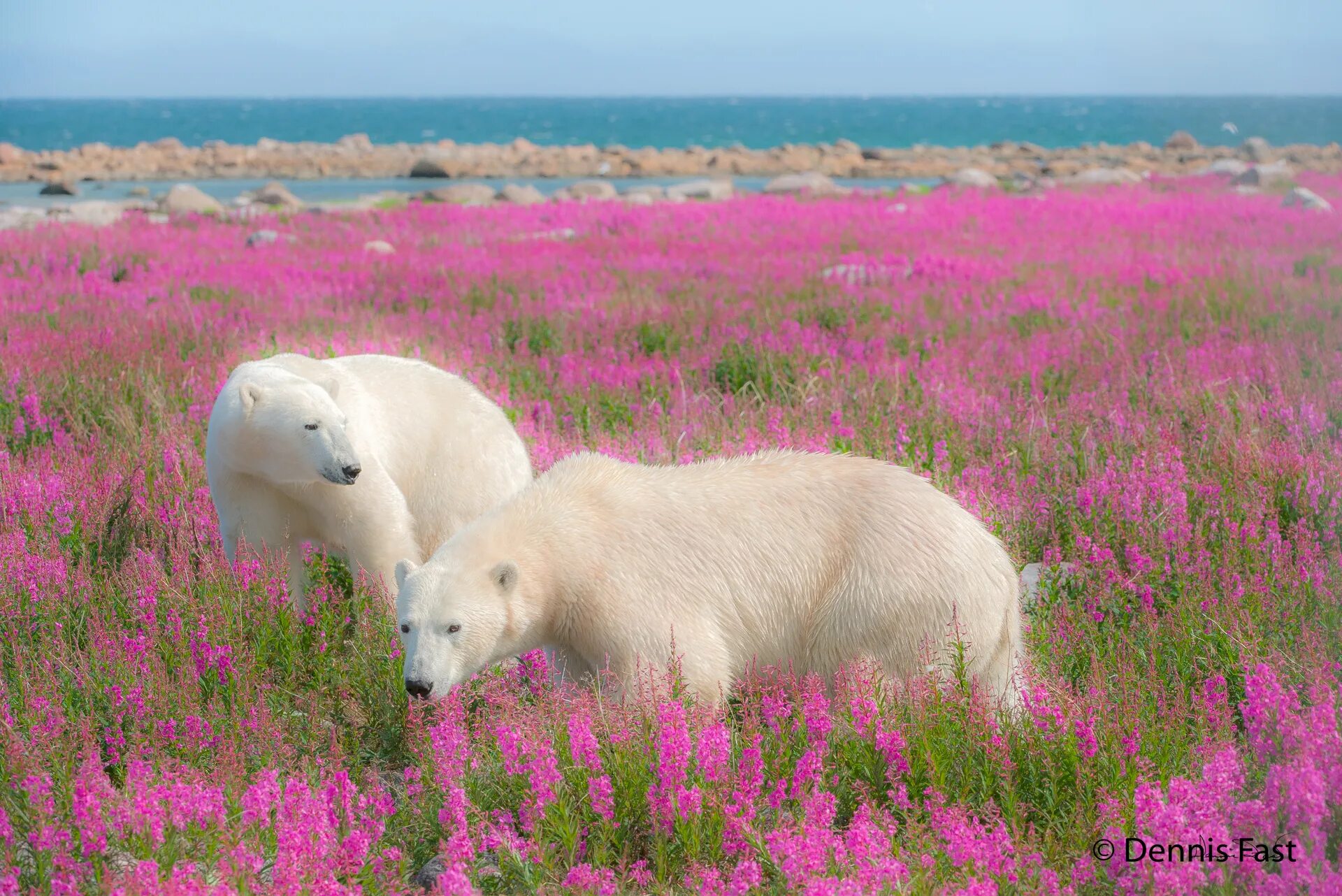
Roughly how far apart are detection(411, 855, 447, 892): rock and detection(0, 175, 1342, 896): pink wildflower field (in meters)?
0.04

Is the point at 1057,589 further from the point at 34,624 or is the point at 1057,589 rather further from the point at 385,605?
the point at 34,624

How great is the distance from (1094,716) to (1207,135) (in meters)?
114

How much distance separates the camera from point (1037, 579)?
15.2 feet

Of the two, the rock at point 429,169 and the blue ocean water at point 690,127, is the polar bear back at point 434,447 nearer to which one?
the rock at point 429,169

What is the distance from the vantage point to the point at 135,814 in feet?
8.65

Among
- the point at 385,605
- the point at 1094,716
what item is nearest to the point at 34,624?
the point at 385,605

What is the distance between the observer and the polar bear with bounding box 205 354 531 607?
13.4 feet

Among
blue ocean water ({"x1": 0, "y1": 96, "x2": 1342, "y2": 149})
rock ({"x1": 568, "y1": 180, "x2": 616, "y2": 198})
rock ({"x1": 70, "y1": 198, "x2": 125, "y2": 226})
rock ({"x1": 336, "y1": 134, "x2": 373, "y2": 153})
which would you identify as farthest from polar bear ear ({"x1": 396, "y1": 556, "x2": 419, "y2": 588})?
blue ocean water ({"x1": 0, "y1": 96, "x2": 1342, "y2": 149})

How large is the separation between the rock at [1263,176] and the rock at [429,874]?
28191mm

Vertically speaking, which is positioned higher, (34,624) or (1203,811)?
(1203,811)

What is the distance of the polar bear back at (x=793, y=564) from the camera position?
350 centimetres

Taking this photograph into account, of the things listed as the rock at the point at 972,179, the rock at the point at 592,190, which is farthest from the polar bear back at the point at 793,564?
the rock at the point at 592,190

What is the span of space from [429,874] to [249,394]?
6.61 ft

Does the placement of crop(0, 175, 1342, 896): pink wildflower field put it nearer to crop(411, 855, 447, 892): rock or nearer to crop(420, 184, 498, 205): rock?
crop(411, 855, 447, 892): rock
